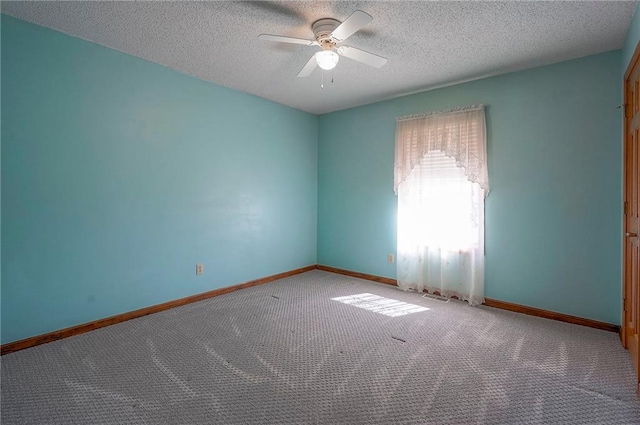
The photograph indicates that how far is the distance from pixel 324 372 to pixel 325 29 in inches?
94.1

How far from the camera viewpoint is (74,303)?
2.66 metres

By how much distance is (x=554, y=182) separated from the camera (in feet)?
9.95

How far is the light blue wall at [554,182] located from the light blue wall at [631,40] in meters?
0.18

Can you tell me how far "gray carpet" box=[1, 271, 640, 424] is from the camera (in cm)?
170

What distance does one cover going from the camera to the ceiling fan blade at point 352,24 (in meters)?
1.88

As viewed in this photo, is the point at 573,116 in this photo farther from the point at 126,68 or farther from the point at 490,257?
the point at 126,68

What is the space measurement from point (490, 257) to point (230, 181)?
10.0 feet

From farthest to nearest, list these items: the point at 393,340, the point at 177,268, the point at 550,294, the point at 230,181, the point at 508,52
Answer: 1. the point at 230,181
2. the point at 177,268
3. the point at 550,294
4. the point at 508,52
5. the point at 393,340

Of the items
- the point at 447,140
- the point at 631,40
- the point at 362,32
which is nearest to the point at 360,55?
the point at 362,32

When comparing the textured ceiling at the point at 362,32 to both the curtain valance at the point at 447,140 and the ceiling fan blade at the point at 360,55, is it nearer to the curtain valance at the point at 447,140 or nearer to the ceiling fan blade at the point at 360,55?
the ceiling fan blade at the point at 360,55

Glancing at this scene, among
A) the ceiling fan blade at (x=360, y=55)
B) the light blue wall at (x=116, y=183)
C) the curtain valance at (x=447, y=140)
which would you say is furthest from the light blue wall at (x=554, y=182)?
the light blue wall at (x=116, y=183)

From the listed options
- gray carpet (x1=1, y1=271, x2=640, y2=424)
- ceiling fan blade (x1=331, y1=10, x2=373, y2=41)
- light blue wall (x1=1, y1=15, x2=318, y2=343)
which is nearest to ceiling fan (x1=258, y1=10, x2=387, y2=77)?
ceiling fan blade (x1=331, y1=10, x2=373, y2=41)

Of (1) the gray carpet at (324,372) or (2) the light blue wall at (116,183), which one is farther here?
(2) the light blue wall at (116,183)

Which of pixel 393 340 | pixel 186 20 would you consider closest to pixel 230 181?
pixel 186 20
